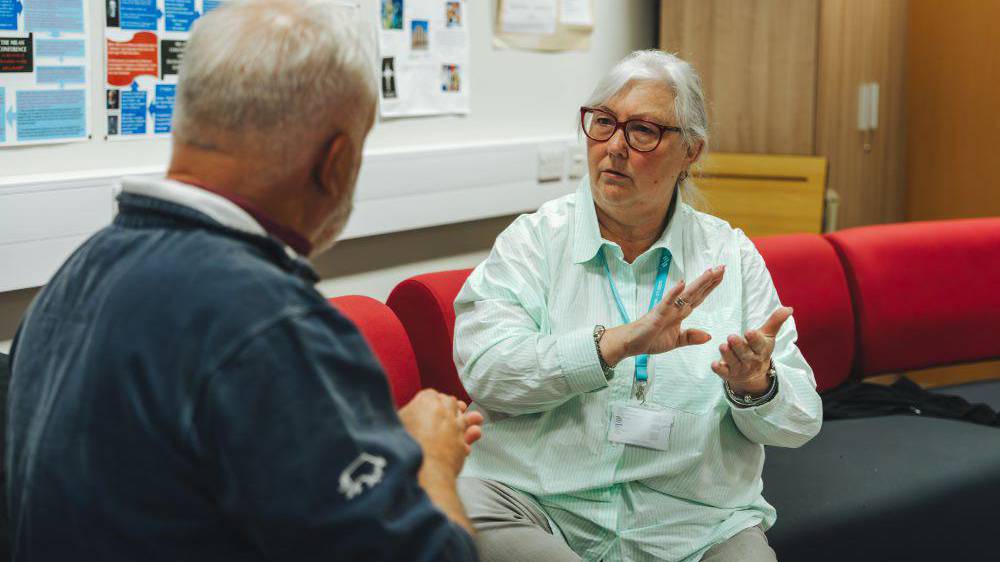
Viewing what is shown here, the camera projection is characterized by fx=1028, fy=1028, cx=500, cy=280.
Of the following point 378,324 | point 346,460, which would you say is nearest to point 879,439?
point 378,324

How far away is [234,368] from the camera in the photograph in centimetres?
89

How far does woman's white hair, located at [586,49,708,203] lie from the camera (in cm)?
211

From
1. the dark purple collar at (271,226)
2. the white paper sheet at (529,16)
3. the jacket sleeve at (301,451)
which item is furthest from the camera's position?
the white paper sheet at (529,16)

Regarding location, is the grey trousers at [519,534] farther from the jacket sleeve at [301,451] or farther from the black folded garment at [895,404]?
the black folded garment at [895,404]

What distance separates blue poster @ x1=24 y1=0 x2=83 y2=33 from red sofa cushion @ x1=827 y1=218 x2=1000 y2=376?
7.02ft

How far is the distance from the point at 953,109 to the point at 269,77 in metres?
4.10

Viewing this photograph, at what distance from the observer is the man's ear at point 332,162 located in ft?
3.37

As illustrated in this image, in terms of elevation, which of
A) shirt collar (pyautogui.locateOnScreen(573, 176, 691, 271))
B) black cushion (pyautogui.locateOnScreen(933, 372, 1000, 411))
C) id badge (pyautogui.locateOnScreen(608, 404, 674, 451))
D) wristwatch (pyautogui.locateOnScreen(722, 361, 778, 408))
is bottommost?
black cushion (pyautogui.locateOnScreen(933, 372, 1000, 411))

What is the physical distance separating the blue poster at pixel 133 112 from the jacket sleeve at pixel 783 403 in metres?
1.48

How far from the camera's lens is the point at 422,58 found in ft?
10.4

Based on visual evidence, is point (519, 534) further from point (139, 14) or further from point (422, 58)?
point (422, 58)

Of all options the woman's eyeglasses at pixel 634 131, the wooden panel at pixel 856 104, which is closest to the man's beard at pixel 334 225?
the woman's eyeglasses at pixel 634 131

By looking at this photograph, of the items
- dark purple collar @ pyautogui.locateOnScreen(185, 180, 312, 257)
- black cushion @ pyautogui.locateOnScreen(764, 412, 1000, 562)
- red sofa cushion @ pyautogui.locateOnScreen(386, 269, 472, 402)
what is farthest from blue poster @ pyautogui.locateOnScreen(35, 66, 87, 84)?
black cushion @ pyautogui.locateOnScreen(764, 412, 1000, 562)

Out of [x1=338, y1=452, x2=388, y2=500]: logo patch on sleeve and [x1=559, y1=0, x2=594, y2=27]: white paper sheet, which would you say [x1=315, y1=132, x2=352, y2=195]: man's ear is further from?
[x1=559, y1=0, x2=594, y2=27]: white paper sheet
